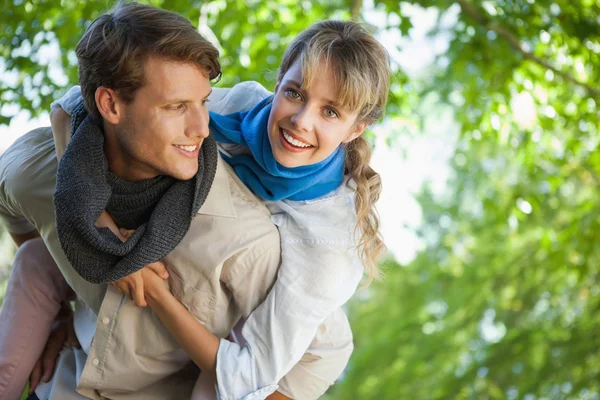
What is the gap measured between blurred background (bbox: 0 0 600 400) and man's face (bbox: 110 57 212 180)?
1.66 metres

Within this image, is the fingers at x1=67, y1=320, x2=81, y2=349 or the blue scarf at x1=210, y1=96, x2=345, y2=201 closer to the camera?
the blue scarf at x1=210, y1=96, x2=345, y2=201

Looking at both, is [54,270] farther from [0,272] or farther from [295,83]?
[0,272]

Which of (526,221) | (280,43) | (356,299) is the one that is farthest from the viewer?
(356,299)

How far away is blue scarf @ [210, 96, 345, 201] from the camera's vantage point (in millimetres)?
1944

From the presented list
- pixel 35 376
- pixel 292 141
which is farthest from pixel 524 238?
pixel 35 376

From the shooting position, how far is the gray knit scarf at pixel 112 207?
1754 mm

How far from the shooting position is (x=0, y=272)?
5.36m

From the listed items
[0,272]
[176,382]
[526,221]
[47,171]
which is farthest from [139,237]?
[0,272]

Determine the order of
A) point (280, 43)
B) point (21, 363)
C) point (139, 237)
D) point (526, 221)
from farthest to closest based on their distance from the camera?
1. point (526, 221)
2. point (280, 43)
3. point (21, 363)
4. point (139, 237)

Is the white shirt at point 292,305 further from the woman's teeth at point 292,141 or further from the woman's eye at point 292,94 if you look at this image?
the woman's eye at point 292,94

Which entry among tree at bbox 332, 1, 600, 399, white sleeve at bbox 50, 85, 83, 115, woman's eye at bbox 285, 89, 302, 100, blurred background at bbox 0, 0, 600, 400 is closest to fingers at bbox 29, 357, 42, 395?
white sleeve at bbox 50, 85, 83, 115

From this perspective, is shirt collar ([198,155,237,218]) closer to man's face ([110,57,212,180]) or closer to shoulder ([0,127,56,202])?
man's face ([110,57,212,180])

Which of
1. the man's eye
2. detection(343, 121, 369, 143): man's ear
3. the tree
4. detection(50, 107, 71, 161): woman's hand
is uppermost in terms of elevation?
the man's eye

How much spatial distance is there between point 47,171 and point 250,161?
54 cm
